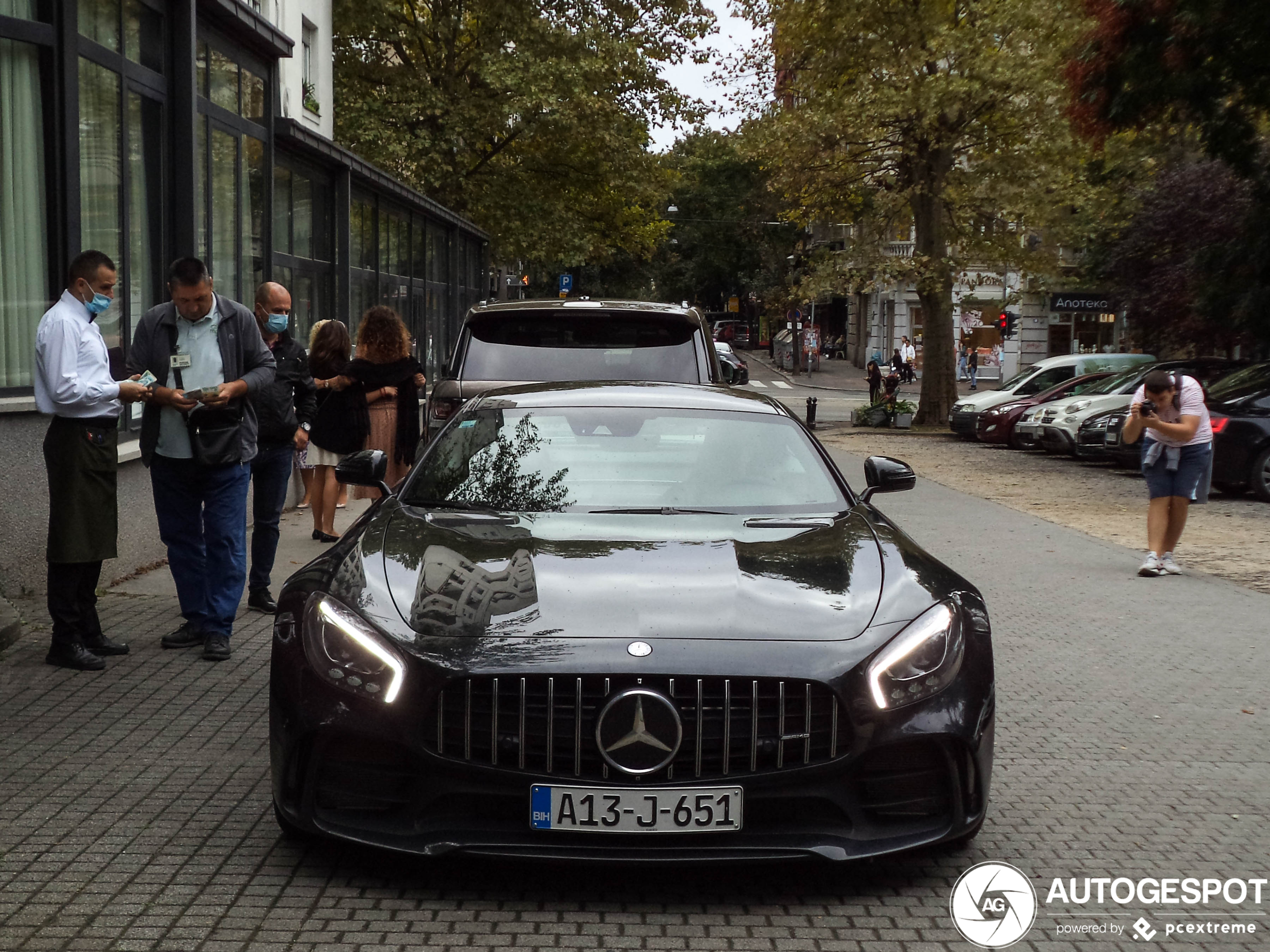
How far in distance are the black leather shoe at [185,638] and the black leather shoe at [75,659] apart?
412mm

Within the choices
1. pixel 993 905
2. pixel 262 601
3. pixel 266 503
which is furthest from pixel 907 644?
pixel 262 601

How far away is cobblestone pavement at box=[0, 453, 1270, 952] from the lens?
149 inches

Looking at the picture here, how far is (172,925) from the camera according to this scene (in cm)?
376

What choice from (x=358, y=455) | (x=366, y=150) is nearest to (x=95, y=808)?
(x=358, y=455)

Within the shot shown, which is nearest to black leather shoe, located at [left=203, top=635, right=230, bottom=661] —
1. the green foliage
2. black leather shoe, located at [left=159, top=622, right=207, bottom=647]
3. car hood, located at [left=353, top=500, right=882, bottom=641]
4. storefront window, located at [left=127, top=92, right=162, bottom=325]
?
black leather shoe, located at [left=159, top=622, right=207, bottom=647]

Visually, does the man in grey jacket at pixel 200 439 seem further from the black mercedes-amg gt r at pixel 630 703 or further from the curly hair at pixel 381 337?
the curly hair at pixel 381 337

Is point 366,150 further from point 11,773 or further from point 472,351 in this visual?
point 11,773

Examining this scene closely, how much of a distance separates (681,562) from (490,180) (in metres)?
32.2

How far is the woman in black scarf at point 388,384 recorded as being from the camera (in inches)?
408

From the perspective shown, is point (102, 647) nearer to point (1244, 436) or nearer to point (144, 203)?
point (144, 203)

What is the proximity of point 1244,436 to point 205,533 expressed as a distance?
1355cm

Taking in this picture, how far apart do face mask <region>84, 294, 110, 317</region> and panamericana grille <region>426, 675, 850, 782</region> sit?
12.2ft

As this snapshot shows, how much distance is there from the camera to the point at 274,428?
794 centimetres

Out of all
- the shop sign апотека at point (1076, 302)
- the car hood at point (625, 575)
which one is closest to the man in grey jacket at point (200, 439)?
the car hood at point (625, 575)
